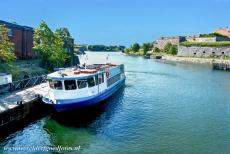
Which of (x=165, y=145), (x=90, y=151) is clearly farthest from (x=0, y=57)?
(x=165, y=145)

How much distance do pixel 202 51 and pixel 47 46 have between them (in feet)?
349

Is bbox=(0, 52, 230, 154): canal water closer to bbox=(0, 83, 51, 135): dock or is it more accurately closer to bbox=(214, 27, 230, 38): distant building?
bbox=(0, 83, 51, 135): dock

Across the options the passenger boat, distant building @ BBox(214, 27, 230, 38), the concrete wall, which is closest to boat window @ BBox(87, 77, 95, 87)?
the passenger boat

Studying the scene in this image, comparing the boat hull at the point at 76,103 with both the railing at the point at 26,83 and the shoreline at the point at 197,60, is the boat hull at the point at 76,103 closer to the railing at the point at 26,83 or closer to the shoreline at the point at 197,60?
the railing at the point at 26,83

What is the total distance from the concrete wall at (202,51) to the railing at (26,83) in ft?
357

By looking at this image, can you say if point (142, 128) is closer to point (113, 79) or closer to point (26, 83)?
point (113, 79)

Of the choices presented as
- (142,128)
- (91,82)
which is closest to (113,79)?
(91,82)

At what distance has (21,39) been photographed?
5978cm

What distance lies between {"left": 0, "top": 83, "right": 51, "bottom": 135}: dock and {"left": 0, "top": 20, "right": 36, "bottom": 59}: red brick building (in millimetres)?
19867

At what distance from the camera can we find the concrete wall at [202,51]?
140 meters

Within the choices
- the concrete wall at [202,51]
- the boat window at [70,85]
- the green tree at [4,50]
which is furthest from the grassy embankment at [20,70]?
the concrete wall at [202,51]

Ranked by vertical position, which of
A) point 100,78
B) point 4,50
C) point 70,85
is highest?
point 4,50

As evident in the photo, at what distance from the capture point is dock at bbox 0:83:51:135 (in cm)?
2939

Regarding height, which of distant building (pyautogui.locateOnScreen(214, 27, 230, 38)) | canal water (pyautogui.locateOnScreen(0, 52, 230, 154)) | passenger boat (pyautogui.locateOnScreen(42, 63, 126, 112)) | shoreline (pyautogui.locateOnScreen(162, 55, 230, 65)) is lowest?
canal water (pyautogui.locateOnScreen(0, 52, 230, 154))
